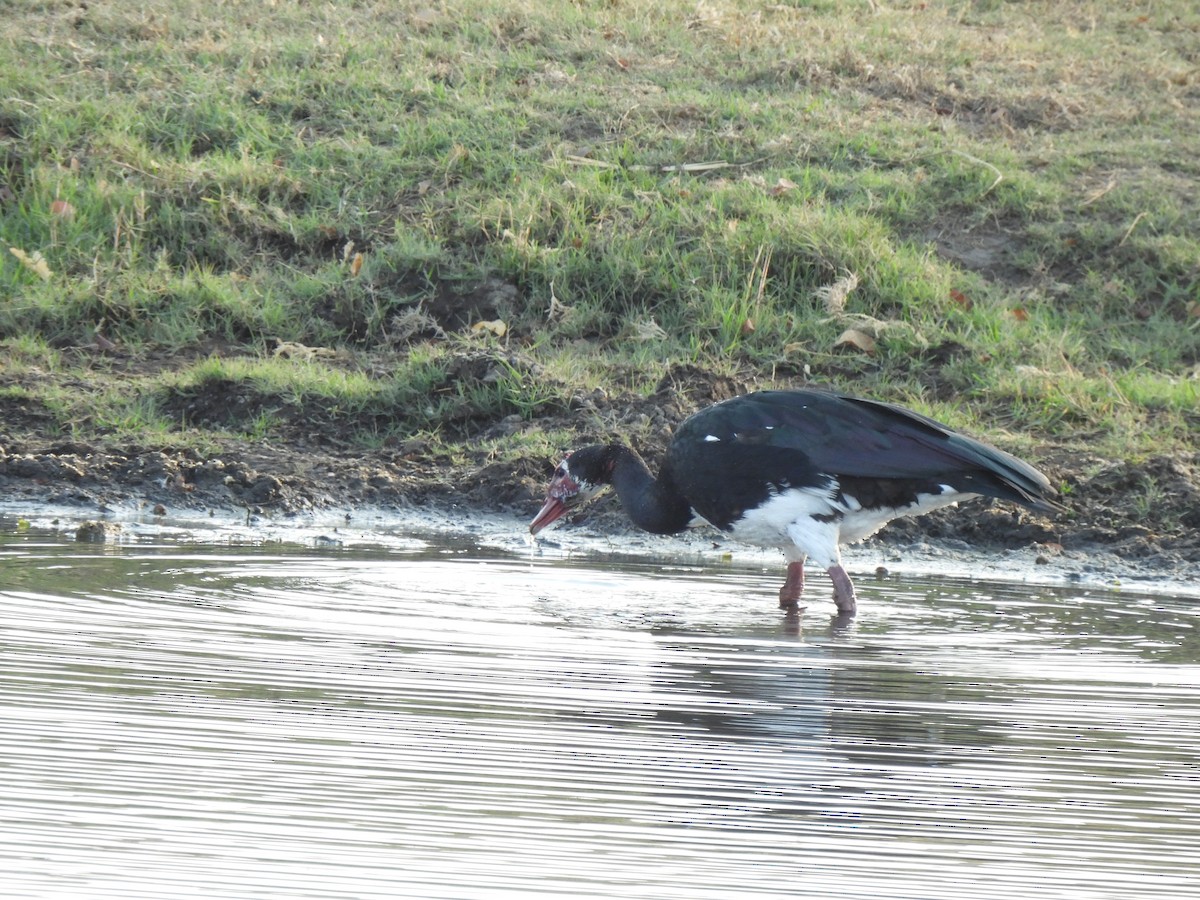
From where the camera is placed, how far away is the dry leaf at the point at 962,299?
9953 millimetres

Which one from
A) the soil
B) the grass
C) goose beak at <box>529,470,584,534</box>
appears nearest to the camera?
goose beak at <box>529,470,584,534</box>

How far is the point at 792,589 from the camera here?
22.8ft

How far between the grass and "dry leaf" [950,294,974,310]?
70 mm

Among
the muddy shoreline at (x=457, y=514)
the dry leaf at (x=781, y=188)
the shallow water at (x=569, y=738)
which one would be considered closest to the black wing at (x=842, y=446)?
the shallow water at (x=569, y=738)

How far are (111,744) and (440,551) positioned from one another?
329 centimetres

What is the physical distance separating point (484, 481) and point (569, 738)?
407 centimetres

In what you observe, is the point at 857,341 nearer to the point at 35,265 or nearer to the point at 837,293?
the point at 837,293

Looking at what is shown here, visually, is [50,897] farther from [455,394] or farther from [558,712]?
[455,394]

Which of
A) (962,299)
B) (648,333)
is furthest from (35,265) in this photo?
(962,299)

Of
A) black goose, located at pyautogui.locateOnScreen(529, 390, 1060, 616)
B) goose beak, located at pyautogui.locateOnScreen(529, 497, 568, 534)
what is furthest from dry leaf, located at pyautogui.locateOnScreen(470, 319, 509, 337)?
black goose, located at pyautogui.locateOnScreen(529, 390, 1060, 616)

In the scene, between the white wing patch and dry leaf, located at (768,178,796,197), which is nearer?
the white wing patch

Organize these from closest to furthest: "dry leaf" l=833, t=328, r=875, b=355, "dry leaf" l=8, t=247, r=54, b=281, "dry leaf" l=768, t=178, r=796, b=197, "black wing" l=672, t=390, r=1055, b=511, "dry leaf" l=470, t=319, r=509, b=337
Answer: "black wing" l=672, t=390, r=1055, b=511 → "dry leaf" l=833, t=328, r=875, b=355 → "dry leaf" l=470, t=319, r=509, b=337 → "dry leaf" l=8, t=247, r=54, b=281 → "dry leaf" l=768, t=178, r=796, b=197

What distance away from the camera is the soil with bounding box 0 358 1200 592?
25.9 ft

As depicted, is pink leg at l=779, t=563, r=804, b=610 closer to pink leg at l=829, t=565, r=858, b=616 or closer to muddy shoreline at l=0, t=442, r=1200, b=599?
pink leg at l=829, t=565, r=858, b=616
